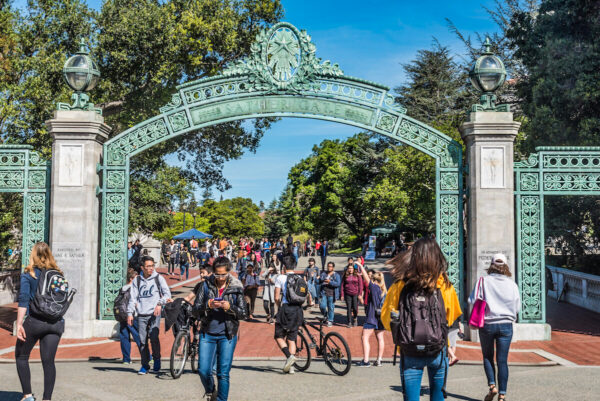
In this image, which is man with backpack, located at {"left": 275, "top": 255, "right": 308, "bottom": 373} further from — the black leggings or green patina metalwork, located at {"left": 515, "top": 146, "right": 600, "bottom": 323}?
green patina metalwork, located at {"left": 515, "top": 146, "right": 600, "bottom": 323}

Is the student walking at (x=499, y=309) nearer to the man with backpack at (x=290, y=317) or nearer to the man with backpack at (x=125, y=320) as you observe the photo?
the man with backpack at (x=290, y=317)

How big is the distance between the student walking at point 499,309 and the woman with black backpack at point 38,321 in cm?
445

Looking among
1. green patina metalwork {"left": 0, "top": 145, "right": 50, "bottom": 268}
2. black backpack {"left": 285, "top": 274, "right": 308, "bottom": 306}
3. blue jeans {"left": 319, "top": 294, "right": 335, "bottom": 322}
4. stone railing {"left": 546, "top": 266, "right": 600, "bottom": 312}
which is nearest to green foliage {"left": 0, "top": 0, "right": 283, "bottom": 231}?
green patina metalwork {"left": 0, "top": 145, "right": 50, "bottom": 268}

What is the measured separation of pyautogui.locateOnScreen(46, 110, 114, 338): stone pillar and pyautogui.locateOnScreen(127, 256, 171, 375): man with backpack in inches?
125

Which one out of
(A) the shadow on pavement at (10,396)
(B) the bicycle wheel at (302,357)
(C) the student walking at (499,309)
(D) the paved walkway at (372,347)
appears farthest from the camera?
(D) the paved walkway at (372,347)

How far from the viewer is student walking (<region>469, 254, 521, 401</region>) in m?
6.52

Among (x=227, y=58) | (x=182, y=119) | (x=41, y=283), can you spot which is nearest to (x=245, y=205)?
(x=227, y=58)

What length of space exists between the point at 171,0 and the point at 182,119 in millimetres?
7068

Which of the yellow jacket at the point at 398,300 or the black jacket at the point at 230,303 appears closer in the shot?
the yellow jacket at the point at 398,300

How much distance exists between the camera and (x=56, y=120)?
11.2 metres

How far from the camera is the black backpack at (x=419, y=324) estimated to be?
4.48 metres

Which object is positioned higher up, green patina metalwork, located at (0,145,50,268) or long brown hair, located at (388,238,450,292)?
green patina metalwork, located at (0,145,50,268)

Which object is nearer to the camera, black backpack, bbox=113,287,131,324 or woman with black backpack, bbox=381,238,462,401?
woman with black backpack, bbox=381,238,462,401

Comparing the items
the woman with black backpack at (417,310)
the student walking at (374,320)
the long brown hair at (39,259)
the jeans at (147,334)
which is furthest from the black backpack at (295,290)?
the woman with black backpack at (417,310)
